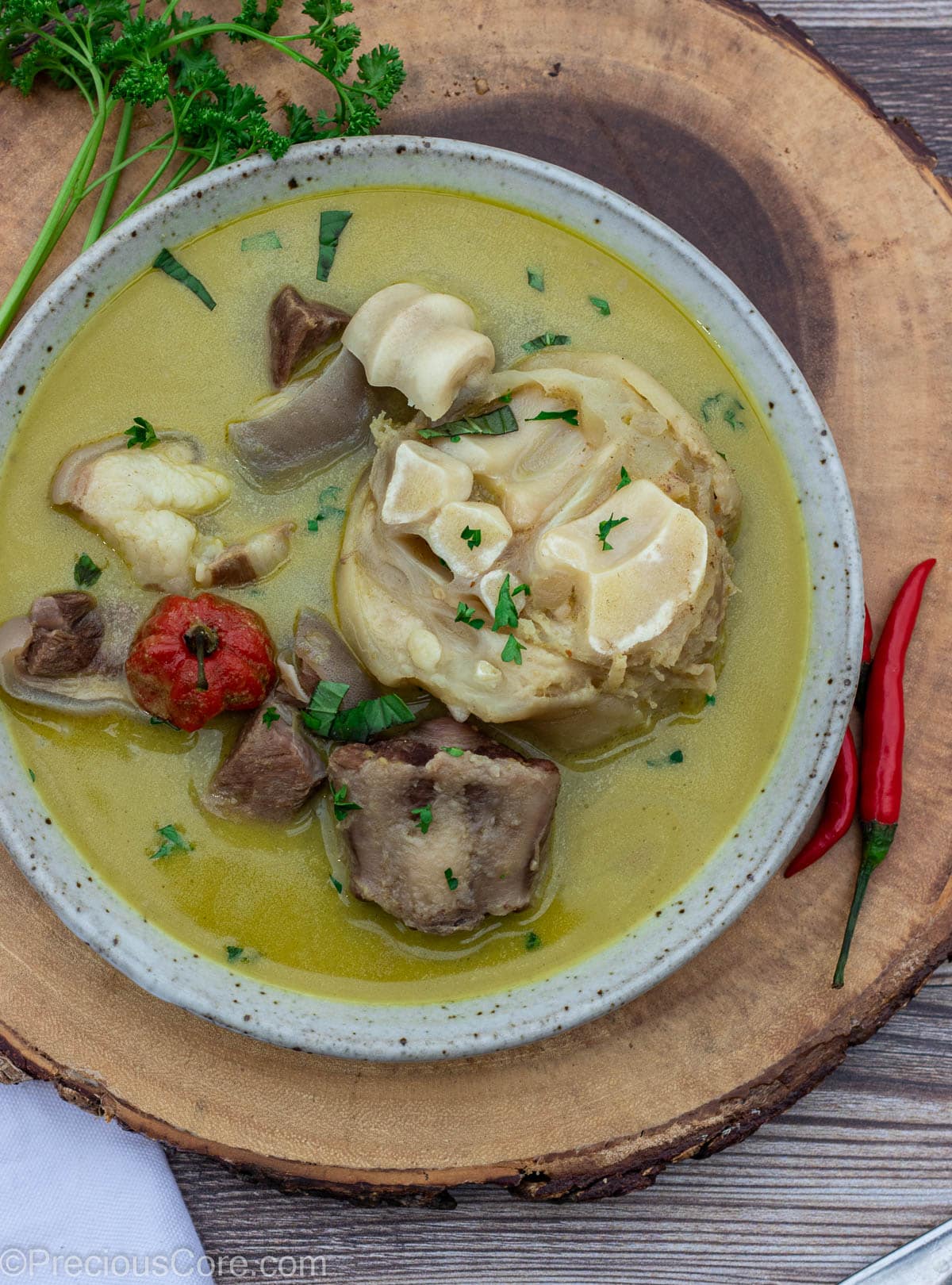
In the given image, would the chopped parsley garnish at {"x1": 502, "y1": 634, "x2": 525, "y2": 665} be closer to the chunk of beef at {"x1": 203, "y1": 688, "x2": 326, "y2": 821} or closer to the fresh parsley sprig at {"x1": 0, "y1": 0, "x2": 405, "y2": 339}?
the chunk of beef at {"x1": 203, "y1": 688, "x2": 326, "y2": 821}

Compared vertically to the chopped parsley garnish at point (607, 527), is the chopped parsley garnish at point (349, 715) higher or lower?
lower

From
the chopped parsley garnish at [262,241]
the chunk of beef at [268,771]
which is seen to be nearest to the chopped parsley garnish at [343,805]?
the chunk of beef at [268,771]

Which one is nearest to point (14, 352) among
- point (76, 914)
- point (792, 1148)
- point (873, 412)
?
point (76, 914)

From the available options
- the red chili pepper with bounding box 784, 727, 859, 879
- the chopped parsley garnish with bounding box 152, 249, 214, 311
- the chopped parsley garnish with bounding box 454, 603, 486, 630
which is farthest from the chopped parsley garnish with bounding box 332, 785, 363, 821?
the chopped parsley garnish with bounding box 152, 249, 214, 311

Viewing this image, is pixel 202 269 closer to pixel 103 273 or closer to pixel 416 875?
pixel 103 273

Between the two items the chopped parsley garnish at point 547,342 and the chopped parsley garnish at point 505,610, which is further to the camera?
the chopped parsley garnish at point 547,342

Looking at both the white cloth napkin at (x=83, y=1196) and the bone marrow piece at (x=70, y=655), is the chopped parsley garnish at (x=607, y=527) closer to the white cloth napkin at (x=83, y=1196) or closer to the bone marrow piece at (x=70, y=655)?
the bone marrow piece at (x=70, y=655)
